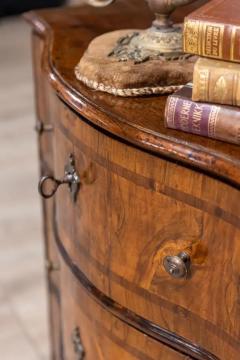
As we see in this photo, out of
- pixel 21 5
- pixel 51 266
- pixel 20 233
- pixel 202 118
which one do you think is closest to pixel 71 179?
pixel 202 118

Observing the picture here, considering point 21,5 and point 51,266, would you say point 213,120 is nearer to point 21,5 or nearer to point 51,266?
point 51,266

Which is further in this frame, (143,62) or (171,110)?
(143,62)

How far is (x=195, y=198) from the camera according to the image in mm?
739

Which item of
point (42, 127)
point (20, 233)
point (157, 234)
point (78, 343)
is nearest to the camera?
point (157, 234)

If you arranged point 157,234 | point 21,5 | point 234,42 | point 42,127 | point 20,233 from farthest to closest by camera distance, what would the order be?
point 21,5, point 20,233, point 42,127, point 157,234, point 234,42

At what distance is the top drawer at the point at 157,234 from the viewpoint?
739 millimetres

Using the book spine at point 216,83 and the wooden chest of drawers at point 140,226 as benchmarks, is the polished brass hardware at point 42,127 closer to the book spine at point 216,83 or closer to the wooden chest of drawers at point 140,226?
the wooden chest of drawers at point 140,226

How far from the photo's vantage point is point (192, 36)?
0.72m

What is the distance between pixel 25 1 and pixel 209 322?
333 centimetres

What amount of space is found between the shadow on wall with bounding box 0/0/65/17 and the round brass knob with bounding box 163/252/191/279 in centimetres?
330

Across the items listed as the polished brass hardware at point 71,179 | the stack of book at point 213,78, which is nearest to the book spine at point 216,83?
the stack of book at point 213,78

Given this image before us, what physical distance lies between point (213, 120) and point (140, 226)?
0.55ft

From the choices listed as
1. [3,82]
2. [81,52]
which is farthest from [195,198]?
[3,82]

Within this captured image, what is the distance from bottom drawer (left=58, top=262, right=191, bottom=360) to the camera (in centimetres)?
88
